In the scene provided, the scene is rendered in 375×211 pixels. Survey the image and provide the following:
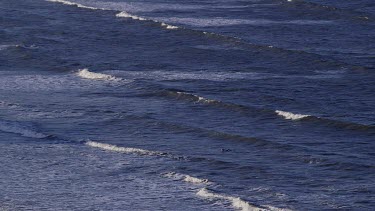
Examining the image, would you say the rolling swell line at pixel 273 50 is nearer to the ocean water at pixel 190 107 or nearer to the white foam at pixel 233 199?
the ocean water at pixel 190 107

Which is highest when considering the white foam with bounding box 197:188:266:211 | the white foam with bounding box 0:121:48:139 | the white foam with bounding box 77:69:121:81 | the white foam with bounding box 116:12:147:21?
the white foam with bounding box 116:12:147:21

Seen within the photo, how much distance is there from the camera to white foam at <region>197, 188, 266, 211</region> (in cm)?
1909

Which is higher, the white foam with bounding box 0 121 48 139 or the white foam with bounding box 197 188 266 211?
the white foam with bounding box 197 188 266 211

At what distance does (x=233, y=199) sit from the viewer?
19.6 m

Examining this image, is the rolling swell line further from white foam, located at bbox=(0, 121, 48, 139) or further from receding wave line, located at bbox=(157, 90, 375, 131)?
white foam, located at bbox=(0, 121, 48, 139)

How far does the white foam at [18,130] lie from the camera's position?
2448cm

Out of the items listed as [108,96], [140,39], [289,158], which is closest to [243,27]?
[140,39]

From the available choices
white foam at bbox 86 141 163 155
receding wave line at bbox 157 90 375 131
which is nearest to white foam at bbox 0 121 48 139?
white foam at bbox 86 141 163 155

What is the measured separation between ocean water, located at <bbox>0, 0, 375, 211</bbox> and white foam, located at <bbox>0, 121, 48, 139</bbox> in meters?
0.05

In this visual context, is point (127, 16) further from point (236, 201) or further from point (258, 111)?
point (236, 201)

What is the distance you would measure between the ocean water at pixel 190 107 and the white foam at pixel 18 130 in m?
0.05

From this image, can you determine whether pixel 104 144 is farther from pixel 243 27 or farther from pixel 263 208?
pixel 243 27

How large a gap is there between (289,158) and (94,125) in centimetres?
507

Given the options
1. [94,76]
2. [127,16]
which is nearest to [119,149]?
[94,76]
